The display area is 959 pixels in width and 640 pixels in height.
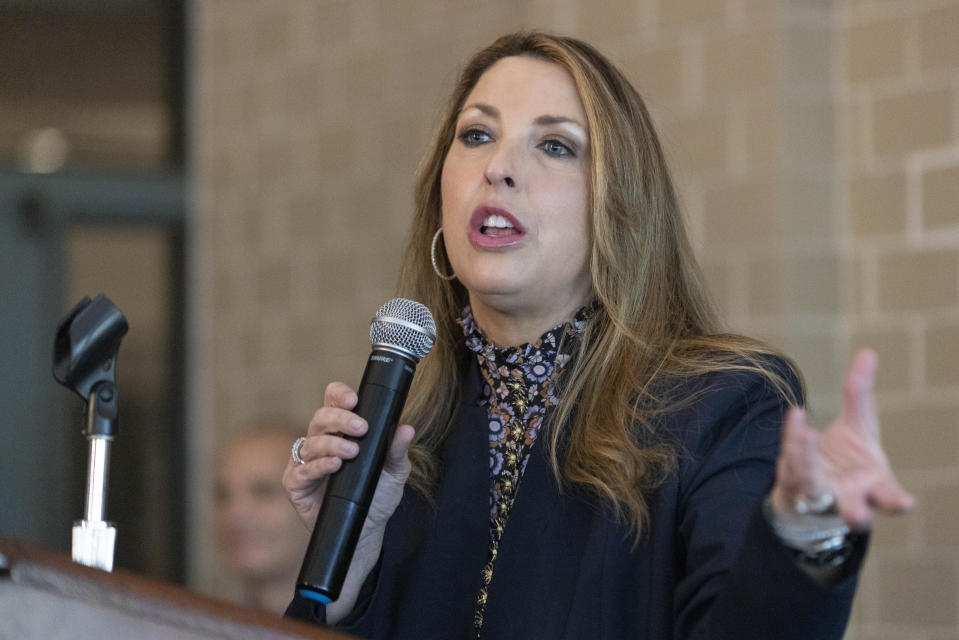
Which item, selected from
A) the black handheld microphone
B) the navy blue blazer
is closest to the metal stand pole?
the black handheld microphone

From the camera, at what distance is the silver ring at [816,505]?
1.42 metres

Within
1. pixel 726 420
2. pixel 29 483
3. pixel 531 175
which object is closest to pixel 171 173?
pixel 29 483

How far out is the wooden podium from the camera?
1210mm

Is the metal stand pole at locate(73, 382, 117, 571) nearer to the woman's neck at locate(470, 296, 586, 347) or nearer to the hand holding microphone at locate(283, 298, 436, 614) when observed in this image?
the hand holding microphone at locate(283, 298, 436, 614)

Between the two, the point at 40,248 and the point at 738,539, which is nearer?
the point at 738,539

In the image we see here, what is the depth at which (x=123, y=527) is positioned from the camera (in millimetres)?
5754

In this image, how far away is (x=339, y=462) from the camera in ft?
6.09

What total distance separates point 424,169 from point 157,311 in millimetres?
3409

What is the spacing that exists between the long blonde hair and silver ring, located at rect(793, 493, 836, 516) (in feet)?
1.66

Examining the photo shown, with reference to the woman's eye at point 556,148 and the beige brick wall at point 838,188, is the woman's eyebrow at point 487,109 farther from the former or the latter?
the beige brick wall at point 838,188

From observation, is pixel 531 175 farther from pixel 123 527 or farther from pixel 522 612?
pixel 123 527

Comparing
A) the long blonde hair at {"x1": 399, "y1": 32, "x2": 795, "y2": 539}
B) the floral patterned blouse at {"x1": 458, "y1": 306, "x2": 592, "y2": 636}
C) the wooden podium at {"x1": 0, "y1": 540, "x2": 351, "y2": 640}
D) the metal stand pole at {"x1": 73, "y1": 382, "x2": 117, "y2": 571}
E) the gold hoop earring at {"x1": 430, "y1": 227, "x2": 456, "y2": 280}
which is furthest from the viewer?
the gold hoop earring at {"x1": 430, "y1": 227, "x2": 456, "y2": 280}

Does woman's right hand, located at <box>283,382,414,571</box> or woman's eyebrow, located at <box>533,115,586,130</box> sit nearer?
woman's right hand, located at <box>283,382,414,571</box>

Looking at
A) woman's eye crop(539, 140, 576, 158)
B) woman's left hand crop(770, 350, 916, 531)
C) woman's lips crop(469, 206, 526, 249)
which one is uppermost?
woman's eye crop(539, 140, 576, 158)
